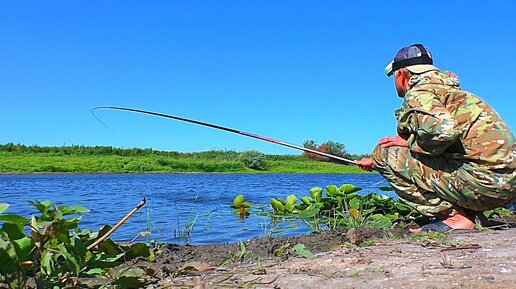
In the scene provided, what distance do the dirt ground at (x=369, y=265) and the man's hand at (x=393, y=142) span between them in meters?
0.83

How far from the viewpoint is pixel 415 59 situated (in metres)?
4.30

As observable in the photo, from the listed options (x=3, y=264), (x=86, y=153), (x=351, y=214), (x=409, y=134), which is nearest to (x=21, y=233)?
(x=3, y=264)

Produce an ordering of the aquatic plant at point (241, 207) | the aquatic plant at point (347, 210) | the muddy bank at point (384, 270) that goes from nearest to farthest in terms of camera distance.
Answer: the muddy bank at point (384, 270)
the aquatic plant at point (347, 210)
the aquatic plant at point (241, 207)

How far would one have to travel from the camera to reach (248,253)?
3.88 metres

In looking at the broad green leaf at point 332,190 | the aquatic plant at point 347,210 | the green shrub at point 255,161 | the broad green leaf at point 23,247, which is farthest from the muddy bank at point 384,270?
the green shrub at point 255,161

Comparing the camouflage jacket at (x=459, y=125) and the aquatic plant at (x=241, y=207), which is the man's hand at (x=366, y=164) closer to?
the camouflage jacket at (x=459, y=125)

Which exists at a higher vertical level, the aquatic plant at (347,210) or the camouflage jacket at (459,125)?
the camouflage jacket at (459,125)

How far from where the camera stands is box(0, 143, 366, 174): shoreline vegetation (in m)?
25.2

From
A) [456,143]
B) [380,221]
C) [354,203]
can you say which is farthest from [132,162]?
[456,143]

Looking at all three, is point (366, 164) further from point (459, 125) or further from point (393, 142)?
point (459, 125)

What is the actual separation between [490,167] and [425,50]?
3.31 ft

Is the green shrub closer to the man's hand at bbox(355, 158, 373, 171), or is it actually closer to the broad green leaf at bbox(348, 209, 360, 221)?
the broad green leaf at bbox(348, 209, 360, 221)

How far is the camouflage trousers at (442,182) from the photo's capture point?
4.02 m

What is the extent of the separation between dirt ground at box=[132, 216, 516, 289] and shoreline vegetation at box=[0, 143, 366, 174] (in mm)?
22319
